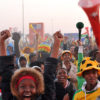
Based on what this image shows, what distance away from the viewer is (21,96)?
289cm

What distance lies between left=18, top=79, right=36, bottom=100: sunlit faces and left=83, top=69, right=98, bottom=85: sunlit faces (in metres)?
1.00

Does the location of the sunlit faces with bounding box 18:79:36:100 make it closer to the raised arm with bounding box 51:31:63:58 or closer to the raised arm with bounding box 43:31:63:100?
the raised arm with bounding box 43:31:63:100

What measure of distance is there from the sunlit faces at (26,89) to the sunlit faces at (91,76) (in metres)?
1.00

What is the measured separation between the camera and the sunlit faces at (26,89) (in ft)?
9.44

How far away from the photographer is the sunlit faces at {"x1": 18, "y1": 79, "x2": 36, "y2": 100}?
288cm

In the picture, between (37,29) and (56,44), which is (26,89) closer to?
(56,44)

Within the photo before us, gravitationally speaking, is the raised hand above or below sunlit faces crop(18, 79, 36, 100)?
above

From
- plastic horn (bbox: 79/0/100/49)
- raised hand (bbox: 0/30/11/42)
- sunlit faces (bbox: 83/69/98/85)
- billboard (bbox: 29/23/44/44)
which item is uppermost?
plastic horn (bbox: 79/0/100/49)

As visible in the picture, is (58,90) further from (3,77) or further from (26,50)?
(26,50)

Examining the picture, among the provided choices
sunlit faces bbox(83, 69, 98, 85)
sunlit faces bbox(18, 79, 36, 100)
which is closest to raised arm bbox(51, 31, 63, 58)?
sunlit faces bbox(18, 79, 36, 100)

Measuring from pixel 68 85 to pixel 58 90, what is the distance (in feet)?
1.64

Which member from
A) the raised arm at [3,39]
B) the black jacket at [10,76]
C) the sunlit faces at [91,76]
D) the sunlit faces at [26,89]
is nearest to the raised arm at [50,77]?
the black jacket at [10,76]

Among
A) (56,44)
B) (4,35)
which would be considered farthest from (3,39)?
(56,44)

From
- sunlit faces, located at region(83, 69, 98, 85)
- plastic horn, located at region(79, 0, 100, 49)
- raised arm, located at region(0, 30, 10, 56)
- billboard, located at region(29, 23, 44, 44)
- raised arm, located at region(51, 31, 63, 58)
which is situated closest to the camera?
plastic horn, located at region(79, 0, 100, 49)
